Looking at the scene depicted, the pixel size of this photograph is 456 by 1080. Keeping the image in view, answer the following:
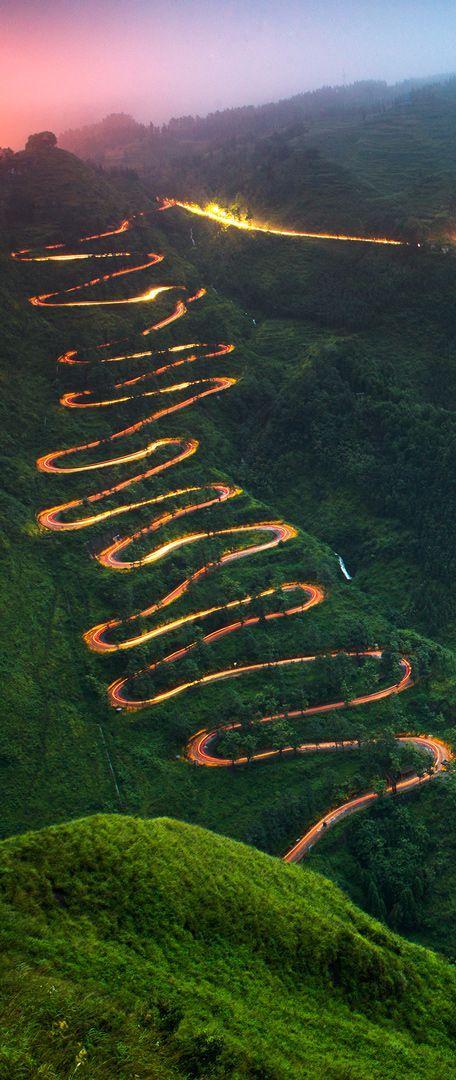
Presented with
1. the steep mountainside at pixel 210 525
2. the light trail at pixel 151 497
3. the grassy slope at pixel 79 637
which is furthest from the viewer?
the light trail at pixel 151 497

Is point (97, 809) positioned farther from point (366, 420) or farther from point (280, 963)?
point (366, 420)

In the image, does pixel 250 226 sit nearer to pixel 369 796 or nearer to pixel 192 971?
pixel 369 796

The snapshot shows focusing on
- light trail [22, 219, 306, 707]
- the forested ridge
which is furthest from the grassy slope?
light trail [22, 219, 306, 707]

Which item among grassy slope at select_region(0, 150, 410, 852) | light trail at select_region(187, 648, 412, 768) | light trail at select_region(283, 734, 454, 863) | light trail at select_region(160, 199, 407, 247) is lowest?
light trail at select_region(283, 734, 454, 863)

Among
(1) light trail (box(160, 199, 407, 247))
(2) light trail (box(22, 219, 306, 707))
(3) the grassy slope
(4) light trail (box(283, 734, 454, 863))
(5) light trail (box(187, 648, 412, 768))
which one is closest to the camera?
(4) light trail (box(283, 734, 454, 863))

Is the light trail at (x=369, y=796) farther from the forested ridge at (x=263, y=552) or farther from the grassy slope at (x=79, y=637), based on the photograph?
the grassy slope at (x=79, y=637)

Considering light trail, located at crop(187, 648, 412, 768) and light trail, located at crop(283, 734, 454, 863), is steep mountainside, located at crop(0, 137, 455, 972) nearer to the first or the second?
light trail, located at crop(187, 648, 412, 768)

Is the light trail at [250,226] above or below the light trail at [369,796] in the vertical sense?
above

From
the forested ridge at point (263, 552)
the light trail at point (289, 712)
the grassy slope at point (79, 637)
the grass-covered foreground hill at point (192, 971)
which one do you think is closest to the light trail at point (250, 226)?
the forested ridge at point (263, 552)
